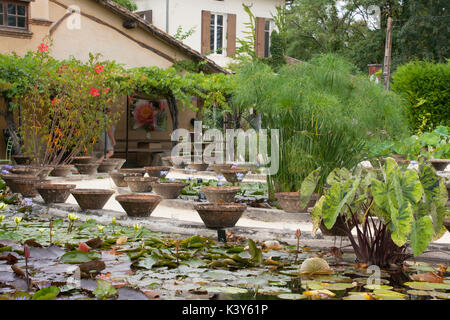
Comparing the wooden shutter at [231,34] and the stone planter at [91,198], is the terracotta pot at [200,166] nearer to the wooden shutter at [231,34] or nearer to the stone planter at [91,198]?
the stone planter at [91,198]

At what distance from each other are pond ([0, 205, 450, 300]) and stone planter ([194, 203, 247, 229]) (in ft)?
1.72

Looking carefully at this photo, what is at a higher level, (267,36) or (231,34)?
(267,36)

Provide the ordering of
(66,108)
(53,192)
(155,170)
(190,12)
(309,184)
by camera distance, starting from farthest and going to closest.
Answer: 1. (190,12)
2. (66,108)
3. (155,170)
4. (53,192)
5. (309,184)

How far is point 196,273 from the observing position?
157 inches

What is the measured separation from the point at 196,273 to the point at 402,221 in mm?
1369

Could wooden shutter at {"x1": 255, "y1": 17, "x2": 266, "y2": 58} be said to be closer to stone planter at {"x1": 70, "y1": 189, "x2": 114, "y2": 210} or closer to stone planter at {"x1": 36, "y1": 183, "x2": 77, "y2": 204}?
stone planter at {"x1": 36, "y1": 183, "x2": 77, "y2": 204}

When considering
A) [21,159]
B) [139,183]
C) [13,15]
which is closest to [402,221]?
[139,183]

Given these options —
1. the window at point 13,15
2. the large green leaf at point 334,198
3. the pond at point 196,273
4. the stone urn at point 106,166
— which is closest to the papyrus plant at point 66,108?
the stone urn at point 106,166

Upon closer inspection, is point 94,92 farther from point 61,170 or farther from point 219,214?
point 219,214

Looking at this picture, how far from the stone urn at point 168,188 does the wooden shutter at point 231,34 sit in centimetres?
1339

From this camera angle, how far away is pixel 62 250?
173 inches

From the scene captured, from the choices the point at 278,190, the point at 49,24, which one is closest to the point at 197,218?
the point at 278,190

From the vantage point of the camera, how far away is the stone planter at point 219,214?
5.57 metres

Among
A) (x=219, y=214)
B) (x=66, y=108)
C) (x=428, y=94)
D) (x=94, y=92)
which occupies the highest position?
(x=428, y=94)
